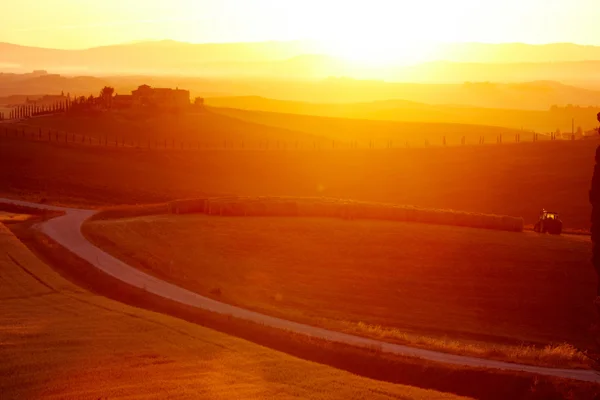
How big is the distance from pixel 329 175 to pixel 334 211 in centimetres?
4029

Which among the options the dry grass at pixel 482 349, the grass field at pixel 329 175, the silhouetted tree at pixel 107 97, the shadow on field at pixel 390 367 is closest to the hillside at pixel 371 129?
the silhouetted tree at pixel 107 97

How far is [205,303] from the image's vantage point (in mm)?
29828

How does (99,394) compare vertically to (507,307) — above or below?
above

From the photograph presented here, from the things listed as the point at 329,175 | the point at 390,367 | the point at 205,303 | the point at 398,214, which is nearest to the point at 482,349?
the point at 390,367

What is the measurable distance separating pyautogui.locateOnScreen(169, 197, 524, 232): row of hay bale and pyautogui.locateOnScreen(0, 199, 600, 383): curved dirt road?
682 centimetres

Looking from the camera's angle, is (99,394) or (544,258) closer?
(99,394)

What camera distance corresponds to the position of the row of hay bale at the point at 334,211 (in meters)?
45.8

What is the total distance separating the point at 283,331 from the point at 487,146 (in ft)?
229

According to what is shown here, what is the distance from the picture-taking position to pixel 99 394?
53.3ft

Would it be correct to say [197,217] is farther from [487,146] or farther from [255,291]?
[487,146]

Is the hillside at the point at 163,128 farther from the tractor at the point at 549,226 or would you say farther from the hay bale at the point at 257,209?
the tractor at the point at 549,226

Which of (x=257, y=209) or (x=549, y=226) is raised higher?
(x=257, y=209)

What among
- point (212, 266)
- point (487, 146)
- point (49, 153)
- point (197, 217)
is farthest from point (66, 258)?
point (487, 146)

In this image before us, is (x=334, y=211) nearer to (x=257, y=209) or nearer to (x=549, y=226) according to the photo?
(x=257, y=209)
